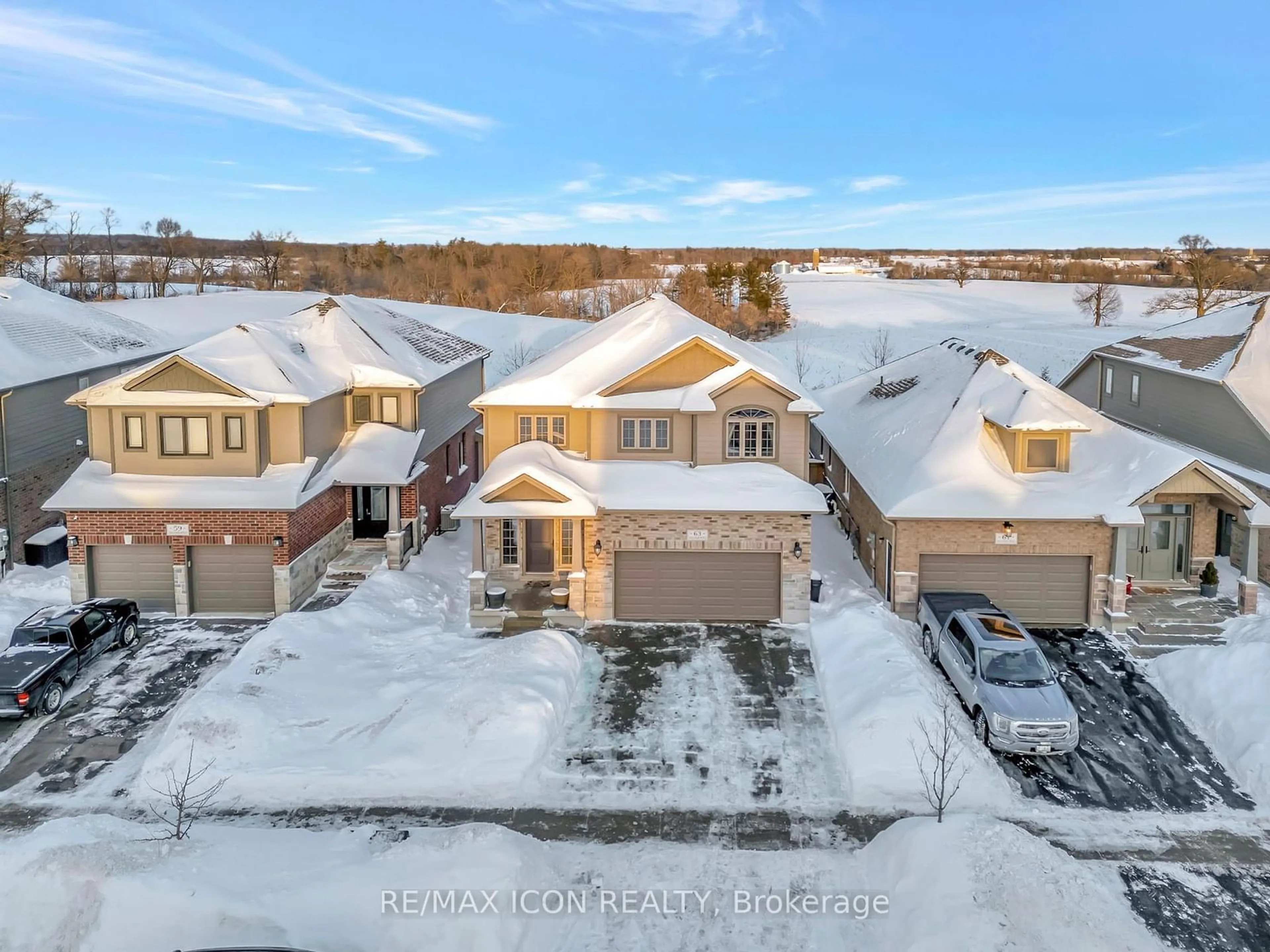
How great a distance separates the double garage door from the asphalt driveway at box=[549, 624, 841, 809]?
8779 mm

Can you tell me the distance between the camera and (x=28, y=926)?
10.5 m

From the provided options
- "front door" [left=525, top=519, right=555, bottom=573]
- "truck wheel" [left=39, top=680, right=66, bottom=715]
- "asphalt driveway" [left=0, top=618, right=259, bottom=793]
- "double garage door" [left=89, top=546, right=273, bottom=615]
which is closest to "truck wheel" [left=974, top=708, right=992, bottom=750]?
"front door" [left=525, top=519, right=555, bottom=573]

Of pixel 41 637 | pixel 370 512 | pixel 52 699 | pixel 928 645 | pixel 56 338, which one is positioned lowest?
pixel 52 699

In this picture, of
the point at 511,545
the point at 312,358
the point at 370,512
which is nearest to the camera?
the point at 511,545

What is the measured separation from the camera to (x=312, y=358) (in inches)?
1097

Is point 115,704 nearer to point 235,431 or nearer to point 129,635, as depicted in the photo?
point 129,635

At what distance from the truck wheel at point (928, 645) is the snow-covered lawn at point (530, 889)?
23.0 feet

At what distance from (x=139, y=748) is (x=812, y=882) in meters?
12.1

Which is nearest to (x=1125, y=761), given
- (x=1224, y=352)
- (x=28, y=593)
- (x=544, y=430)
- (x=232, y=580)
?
(x=544, y=430)

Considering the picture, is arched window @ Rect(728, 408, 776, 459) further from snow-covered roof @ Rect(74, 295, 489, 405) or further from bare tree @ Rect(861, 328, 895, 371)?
bare tree @ Rect(861, 328, 895, 371)

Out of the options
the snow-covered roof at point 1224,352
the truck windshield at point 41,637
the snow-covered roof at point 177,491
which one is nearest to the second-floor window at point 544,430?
the snow-covered roof at point 177,491

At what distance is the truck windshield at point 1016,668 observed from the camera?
17.0m

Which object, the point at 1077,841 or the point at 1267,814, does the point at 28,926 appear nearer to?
the point at 1077,841

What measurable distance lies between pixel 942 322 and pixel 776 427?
70158mm
